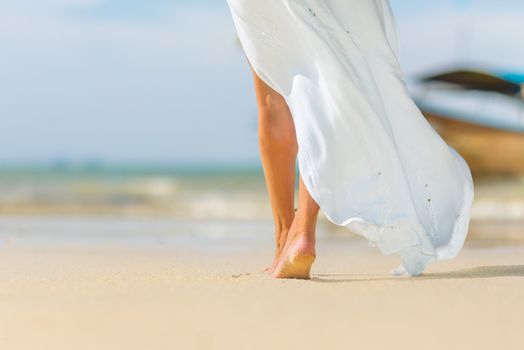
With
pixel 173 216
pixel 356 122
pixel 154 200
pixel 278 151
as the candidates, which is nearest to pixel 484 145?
pixel 173 216

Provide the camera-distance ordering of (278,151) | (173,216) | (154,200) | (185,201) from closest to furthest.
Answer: (278,151)
(173,216)
(154,200)
(185,201)

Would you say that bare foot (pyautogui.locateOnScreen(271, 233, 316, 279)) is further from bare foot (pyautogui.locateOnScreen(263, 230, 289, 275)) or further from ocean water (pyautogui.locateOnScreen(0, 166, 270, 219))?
ocean water (pyautogui.locateOnScreen(0, 166, 270, 219))

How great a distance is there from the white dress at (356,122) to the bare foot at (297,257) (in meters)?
0.11

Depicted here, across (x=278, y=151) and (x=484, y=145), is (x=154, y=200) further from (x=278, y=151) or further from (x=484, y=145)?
(x=278, y=151)

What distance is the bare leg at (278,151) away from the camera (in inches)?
105

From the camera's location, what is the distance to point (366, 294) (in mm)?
2299

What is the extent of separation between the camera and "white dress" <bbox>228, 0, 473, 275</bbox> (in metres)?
2.48

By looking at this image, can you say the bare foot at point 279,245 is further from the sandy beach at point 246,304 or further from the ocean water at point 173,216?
the ocean water at point 173,216

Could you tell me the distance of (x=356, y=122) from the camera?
2498 mm

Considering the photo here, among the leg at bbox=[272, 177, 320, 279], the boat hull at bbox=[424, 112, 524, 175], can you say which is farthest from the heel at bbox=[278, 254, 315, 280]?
the boat hull at bbox=[424, 112, 524, 175]

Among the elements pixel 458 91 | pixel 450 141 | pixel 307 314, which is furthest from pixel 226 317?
pixel 450 141

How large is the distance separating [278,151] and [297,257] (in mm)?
349

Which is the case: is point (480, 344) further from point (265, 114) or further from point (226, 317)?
point (265, 114)

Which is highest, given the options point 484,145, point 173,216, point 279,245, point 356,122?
point 356,122
